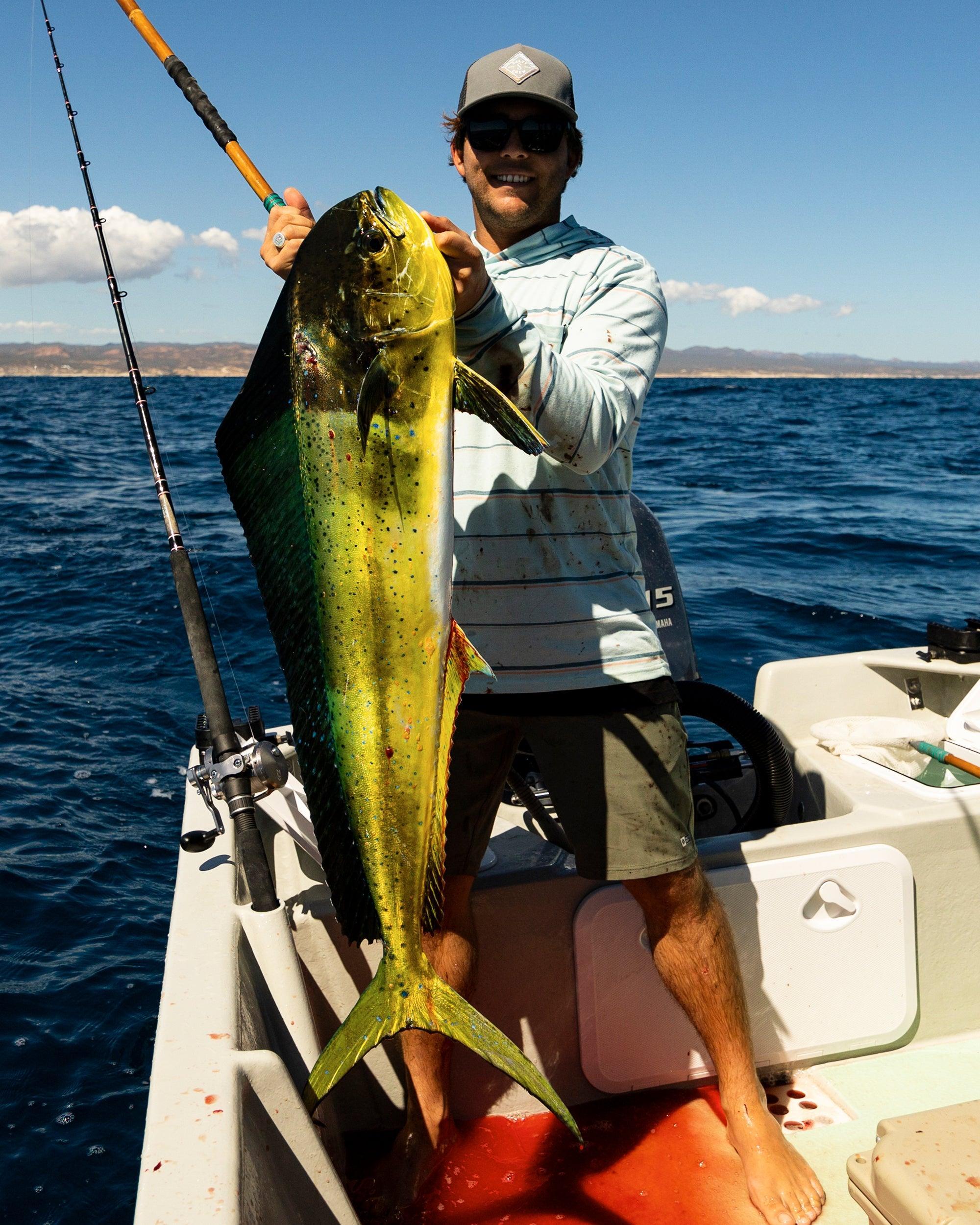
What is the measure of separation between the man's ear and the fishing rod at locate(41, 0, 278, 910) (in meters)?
0.47

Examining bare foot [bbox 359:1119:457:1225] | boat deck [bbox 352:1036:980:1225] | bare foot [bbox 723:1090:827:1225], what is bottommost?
boat deck [bbox 352:1036:980:1225]

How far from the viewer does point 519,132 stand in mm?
2271

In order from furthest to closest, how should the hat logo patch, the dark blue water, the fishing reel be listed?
the dark blue water → the fishing reel → the hat logo patch

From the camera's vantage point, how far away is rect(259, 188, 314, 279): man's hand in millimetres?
1820

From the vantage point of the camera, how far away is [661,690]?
93.9 inches

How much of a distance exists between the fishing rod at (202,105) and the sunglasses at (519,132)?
460 mm

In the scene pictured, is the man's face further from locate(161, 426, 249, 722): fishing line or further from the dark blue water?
locate(161, 426, 249, 722): fishing line

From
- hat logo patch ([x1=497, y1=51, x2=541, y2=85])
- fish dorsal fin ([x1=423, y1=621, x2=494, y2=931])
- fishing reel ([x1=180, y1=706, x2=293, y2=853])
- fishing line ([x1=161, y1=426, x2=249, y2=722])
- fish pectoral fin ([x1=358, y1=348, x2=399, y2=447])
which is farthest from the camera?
fishing line ([x1=161, y1=426, x2=249, y2=722])

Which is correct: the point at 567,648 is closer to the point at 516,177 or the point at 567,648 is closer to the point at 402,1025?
the point at 402,1025

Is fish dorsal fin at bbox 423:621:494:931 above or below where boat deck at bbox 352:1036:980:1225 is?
above

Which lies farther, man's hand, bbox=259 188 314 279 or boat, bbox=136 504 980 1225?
boat, bbox=136 504 980 1225

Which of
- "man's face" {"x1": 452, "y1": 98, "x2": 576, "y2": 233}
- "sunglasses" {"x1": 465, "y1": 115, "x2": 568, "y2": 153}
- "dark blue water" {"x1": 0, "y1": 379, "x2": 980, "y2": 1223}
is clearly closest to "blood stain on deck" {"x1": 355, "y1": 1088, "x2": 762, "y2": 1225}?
"dark blue water" {"x1": 0, "y1": 379, "x2": 980, "y2": 1223}

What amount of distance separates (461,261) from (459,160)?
0.95 metres

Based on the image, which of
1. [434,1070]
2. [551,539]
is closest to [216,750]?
[434,1070]
